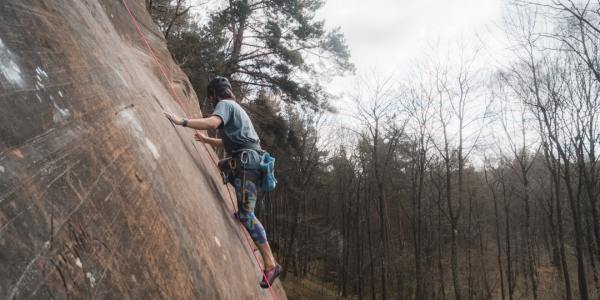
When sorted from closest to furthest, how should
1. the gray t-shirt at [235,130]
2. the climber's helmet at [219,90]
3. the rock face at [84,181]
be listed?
the rock face at [84,181] → the gray t-shirt at [235,130] → the climber's helmet at [219,90]

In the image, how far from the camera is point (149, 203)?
1.92m

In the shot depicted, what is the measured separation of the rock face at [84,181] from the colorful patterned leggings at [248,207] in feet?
2.92

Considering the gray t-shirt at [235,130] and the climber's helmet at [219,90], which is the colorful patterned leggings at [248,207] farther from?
the climber's helmet at [219,90]

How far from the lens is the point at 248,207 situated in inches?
143

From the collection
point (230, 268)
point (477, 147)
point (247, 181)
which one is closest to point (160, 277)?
Result: point (230, 268)

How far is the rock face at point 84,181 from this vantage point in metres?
1.22

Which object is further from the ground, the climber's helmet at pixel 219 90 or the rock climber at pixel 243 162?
the climber's helmet at pixel 219 90

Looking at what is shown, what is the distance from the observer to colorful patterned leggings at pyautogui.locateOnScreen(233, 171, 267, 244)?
3592 millimetres

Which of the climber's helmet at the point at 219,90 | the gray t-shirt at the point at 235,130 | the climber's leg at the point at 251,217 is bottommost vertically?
the climber's leg at the point at 251,217

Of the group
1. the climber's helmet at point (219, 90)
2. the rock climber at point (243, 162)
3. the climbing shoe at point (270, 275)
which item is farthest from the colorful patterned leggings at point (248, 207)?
the climber's helmet at point (219, 90)

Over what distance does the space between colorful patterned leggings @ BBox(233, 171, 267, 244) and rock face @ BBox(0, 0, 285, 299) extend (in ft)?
2.92

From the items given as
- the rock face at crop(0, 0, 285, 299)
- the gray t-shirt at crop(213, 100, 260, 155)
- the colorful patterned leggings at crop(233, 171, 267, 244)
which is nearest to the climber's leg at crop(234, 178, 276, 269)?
the colorful patterned leggings at crop(233, 171, 267, 244)

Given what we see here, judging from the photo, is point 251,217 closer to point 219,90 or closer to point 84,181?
point 219,90

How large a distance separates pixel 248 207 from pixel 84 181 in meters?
2.22
